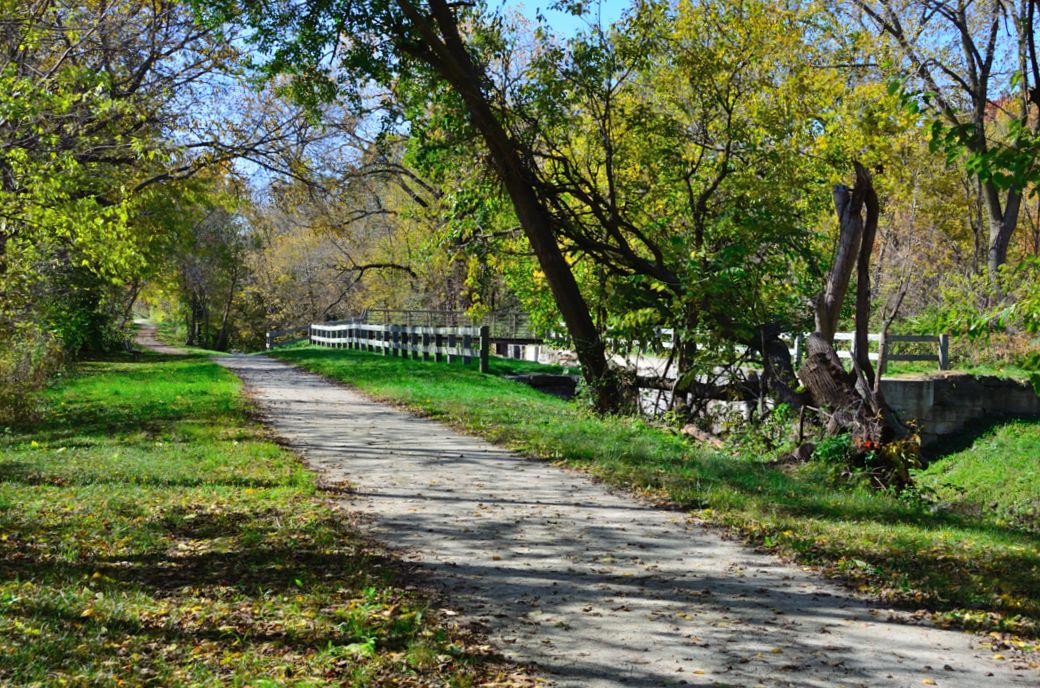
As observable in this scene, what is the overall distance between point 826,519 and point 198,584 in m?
5.02

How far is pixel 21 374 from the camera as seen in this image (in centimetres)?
1402

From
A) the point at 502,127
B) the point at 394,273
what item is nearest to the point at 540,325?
the point at 502,127

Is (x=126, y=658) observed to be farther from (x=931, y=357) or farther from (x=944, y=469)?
(x=931, y=357)

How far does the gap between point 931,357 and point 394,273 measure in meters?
31.3

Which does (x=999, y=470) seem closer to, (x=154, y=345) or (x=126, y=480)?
(x=126, y=480)

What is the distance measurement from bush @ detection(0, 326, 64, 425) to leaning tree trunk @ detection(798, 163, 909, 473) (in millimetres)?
11173

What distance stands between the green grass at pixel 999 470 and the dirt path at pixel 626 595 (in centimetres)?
1044

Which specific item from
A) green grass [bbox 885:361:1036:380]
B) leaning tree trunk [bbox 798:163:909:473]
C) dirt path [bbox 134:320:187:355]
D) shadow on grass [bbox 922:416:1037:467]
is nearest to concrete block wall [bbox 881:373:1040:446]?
shadow on grass [bbox 922:416:1037:467]

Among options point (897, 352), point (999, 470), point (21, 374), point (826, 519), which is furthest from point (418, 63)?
point (897, 352)

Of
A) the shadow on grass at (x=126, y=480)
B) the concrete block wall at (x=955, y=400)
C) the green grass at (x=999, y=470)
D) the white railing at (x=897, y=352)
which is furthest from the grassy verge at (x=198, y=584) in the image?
the concrete block wall at (x=955, y=400)

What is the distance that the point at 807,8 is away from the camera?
1978cm

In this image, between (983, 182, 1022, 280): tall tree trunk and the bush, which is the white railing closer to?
(983, 182, 1022, 280): tall tree trunk

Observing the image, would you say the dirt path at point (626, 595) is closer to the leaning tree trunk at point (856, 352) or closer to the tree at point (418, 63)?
the leaning tree trunk at point (856, 352)

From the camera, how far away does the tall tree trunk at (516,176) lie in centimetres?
1409
